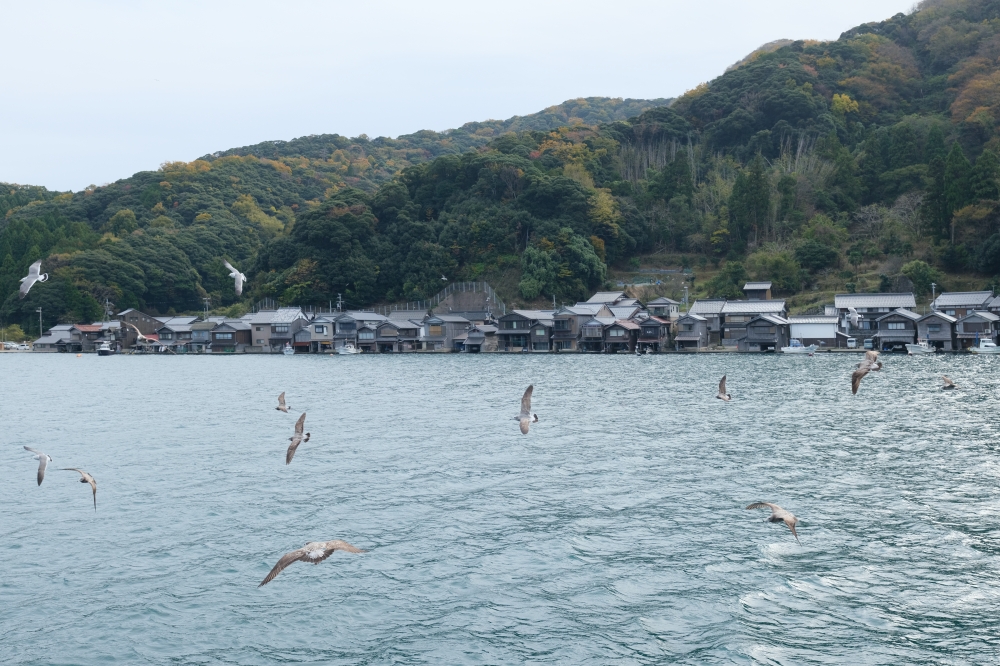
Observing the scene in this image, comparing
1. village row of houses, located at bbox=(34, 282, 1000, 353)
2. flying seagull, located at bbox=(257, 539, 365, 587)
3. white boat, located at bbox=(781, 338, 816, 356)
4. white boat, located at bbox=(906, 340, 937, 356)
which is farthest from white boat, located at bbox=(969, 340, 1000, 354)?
flying seagull, located at bbox=(257, 539, 365, 587)

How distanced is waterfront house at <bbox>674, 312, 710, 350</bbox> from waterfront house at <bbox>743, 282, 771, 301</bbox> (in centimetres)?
500

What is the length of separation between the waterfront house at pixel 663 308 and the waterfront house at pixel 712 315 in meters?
3.04

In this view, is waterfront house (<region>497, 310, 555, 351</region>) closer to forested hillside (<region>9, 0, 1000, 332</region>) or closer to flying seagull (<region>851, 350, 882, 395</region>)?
forested hillside (<region>9, 0, 1000, 332</region>)

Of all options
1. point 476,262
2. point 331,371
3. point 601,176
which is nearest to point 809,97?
point 601,176

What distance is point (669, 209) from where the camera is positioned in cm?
7538

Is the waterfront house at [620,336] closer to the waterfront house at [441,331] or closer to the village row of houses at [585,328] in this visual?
the village row of houses at [585,328]

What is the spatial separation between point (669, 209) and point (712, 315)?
2106 centimetres

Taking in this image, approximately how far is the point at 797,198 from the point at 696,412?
50.4 metres

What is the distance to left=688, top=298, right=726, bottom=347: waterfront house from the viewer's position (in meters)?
56.8

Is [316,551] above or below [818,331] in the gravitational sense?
below

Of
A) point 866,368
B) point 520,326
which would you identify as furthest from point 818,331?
point 866,368

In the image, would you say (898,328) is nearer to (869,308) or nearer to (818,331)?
(869,308)

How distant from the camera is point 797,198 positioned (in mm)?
71938

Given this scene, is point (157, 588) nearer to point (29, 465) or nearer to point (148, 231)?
point (29, 465)
